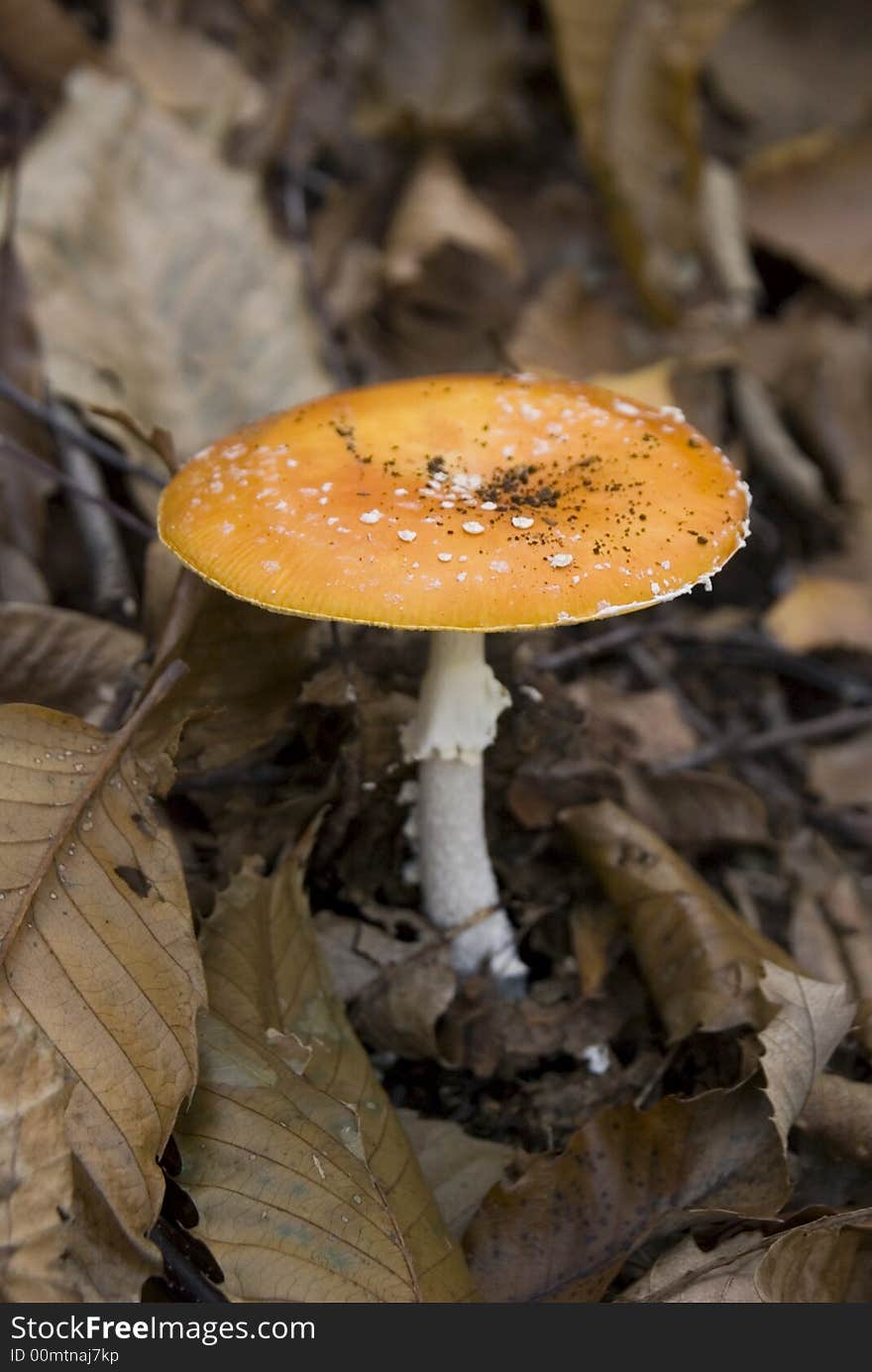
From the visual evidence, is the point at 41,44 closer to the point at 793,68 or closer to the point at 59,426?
the point at 59,426

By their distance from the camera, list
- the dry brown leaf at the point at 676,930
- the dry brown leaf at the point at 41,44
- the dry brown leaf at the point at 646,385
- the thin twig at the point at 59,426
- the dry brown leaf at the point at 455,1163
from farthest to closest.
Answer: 1. the dry brown leaf at the point at 41,44
2. the dry brown leaf at the point at 646,385
3. the thin twig at the point at 59,426
4. the dry brown leaf at the point at 676,930
5. the dry brown leaf at the point at 455,1163

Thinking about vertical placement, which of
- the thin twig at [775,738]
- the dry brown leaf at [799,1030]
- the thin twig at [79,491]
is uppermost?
the thin twig at [79,491]

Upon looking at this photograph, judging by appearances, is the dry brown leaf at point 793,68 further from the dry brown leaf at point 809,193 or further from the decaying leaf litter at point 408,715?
the dry brown leaf at point 809,193

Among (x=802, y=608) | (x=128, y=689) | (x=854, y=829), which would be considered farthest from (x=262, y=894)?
(x=802, y=608)

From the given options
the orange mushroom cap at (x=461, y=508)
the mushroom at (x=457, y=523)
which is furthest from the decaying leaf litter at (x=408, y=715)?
the orange mushroom cap at (x=461, y=508)

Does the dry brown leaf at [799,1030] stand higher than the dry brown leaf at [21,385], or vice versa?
the dry brown leaf at [21,385]

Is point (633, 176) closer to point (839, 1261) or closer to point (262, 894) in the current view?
point (262, 894)

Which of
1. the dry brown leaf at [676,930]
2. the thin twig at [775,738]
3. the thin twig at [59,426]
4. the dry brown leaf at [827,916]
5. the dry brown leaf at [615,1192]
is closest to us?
the dry brown leaf at [615,1192]

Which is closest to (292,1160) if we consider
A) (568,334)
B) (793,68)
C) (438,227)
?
(568,334)

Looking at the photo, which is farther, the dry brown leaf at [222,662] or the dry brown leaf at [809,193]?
the dry brown leaf at [809,193]
